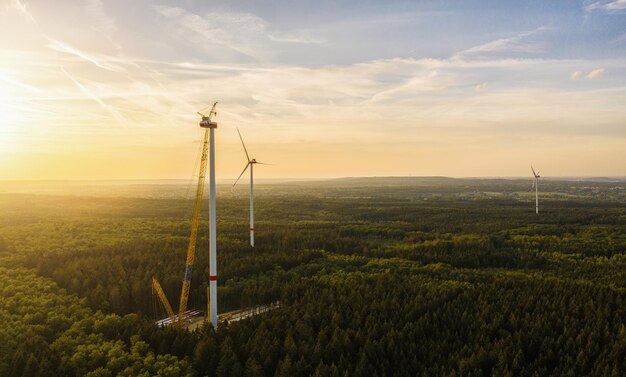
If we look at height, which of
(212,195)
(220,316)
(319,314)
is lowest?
(220,316)

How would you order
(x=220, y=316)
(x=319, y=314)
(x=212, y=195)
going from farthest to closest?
(x=220, y=316)
(x=319, y=314)
(x=212, y=195)

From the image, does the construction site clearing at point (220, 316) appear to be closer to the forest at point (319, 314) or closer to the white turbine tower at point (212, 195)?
the forest at point (319, 314)

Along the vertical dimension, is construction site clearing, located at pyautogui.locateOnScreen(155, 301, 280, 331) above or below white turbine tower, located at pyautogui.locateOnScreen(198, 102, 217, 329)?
below

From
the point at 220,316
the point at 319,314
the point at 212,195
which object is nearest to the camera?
the point at 212,195

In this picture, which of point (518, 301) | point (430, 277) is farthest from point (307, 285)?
point (518, 301)

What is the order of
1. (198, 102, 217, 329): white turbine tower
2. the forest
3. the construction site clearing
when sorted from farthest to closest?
the construction site clearing, (198, 102, 217, 329): white turbine tower, the forest

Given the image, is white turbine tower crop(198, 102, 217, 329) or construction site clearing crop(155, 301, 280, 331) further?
construction site clearing crop(155, 301, 280, 331)

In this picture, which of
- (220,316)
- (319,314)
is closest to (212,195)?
(319,314)

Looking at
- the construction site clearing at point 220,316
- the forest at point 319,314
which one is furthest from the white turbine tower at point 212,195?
the construction site clearing at point 220,316

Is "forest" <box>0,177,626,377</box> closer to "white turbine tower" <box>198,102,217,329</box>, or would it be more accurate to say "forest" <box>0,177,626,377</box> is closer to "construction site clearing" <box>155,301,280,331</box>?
"construction site clearing" <box>155,301,280,331</box>

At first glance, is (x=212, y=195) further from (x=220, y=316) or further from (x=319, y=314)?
(x=220, y=316)

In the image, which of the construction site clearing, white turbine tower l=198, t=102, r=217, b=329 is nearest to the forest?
the construction site clearing
